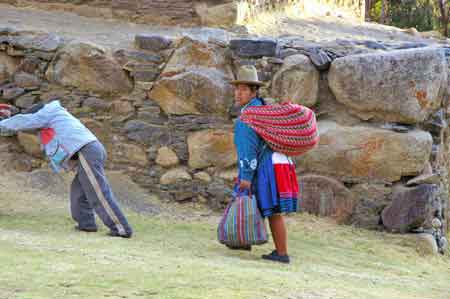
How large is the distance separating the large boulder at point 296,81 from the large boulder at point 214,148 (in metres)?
0.62

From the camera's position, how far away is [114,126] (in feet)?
25.0

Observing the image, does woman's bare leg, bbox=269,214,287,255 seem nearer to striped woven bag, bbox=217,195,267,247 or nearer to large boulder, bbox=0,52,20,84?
striped woven bag, bbox=217,195,267,247

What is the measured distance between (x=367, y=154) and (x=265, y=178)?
2.01m

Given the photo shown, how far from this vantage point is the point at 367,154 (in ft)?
23.6

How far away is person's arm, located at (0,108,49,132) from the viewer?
19.1 feet

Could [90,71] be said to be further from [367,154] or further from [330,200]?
[367,154]

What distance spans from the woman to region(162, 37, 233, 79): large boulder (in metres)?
1.94

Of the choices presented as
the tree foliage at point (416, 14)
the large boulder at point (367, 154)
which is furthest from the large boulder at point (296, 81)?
the tree foliage at point (416, 14)

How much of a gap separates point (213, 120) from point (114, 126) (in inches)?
38.1

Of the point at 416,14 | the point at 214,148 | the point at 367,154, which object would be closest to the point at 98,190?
the point at 214,148

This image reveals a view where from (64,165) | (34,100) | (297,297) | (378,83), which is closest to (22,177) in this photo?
(34,100)

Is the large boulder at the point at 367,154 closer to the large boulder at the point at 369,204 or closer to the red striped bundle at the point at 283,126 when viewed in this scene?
the large boulder at the point at 369,204

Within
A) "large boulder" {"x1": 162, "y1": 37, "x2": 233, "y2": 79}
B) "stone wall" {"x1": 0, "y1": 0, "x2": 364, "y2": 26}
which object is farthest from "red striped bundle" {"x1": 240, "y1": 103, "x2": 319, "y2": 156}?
"stone wall" {"x1": 0, "y1": 0, "x2": 364, "y2": 26}

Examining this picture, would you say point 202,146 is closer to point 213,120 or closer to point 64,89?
point 213,120
